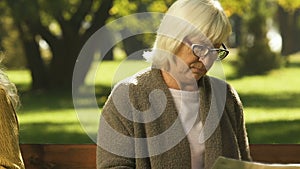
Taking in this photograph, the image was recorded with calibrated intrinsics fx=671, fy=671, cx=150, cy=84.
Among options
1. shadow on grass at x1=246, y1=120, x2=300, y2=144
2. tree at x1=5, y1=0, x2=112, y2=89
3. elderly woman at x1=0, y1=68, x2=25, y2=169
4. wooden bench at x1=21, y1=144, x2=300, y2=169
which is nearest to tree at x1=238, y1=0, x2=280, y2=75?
shadow on grass at x1=246, y1=120, x2=300, y2=144

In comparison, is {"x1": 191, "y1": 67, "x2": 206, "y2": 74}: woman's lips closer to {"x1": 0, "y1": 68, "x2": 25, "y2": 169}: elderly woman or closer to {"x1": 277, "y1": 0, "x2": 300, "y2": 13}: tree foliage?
{"x1": 0, "y1": 68, "x2": 25, "y2": 169}: elderly woman

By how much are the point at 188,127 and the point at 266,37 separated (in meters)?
2.13

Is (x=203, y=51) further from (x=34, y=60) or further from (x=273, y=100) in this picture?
(x=34, y=60)

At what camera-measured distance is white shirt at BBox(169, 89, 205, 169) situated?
1915mm

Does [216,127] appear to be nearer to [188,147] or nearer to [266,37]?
[188,147]

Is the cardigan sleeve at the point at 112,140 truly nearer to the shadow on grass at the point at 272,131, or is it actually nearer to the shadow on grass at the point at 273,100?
the shadow on grass at the point at 272,131

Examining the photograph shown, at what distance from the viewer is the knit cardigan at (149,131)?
5.96 ft

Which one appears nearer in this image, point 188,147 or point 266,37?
point 188,147

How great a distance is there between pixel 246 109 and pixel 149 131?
2.01 meters

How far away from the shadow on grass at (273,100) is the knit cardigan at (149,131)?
189cm

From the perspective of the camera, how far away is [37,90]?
406 centimetres

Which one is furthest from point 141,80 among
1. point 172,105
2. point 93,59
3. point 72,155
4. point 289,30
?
point 289,30

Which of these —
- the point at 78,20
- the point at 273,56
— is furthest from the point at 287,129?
the point at 78,20

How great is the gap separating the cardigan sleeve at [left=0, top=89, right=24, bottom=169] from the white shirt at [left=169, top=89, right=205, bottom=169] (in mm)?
481
